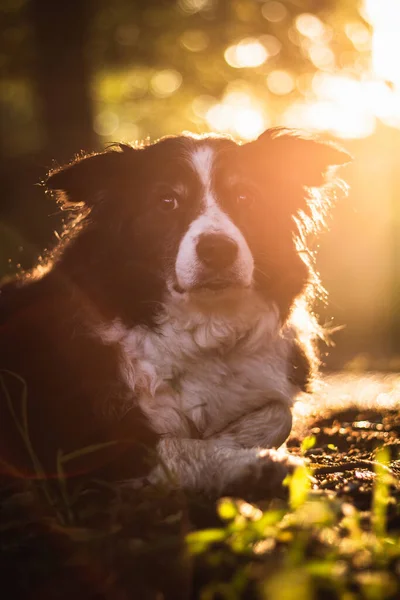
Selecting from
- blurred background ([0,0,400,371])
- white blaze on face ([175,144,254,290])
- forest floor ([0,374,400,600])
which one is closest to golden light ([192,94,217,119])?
blurred background ([0,0,400,371])

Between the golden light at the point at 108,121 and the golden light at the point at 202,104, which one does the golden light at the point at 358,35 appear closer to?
the golden light at the point at 202,104

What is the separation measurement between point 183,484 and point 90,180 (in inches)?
87.0

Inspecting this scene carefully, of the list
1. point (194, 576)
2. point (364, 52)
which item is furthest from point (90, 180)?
point (364, 52)

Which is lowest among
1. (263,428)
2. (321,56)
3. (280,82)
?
(280,82)

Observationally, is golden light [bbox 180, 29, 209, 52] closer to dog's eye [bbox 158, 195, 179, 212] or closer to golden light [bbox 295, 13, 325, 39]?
golden light [bbox 295, 13, 325, 39]

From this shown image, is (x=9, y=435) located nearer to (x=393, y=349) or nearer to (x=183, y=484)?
(x=183, y=484)

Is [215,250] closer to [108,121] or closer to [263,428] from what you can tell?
[263,428]

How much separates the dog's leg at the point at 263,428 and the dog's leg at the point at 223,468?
1.10 ft

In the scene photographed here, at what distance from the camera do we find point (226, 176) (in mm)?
4570

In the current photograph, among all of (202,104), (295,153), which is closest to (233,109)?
(202,104)

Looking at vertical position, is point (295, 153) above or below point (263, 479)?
above

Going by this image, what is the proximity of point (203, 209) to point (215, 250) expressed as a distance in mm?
425

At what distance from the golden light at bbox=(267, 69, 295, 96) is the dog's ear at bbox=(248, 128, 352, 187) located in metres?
11.6

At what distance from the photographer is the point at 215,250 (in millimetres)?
4105
